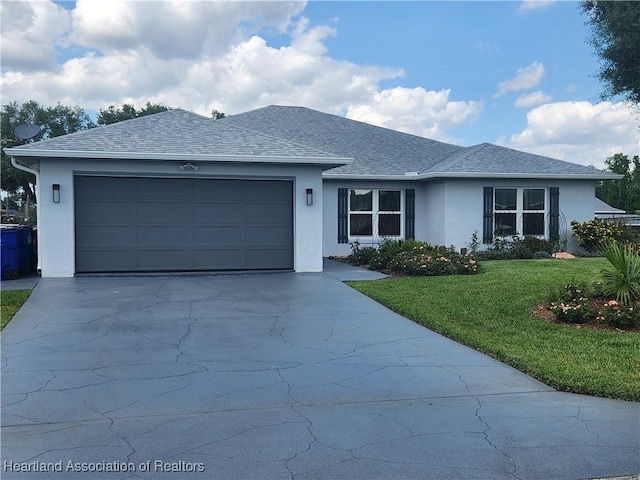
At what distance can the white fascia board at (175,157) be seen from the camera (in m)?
12.3

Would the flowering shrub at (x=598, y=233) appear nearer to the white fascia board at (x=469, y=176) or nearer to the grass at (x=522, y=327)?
the white fascia board at (x=469, y=176)

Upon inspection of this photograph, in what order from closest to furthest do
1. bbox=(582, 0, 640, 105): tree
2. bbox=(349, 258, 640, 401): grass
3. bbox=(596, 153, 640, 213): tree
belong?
bbox=(349, 258, 640, 401): grass → bbox=(582, 0, 640, 105): tree → bbox=(596, 153, 640, 213): tree

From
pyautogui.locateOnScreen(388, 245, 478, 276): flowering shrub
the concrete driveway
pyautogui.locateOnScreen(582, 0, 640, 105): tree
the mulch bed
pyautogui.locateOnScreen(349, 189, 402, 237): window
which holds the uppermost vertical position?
pyautogui.locateOnScreen(582, 0, 640, 105): tree

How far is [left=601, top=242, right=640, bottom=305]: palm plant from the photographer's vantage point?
873 cm

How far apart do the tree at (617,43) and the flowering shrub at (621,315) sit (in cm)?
443

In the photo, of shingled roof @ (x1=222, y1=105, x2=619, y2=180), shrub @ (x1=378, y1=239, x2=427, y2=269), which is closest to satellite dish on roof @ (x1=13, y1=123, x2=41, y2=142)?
shingled roof @ (x1=222, y1=105, x2=619, y2=180)

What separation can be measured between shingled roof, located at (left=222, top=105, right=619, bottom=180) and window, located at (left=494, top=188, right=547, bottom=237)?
840 mm

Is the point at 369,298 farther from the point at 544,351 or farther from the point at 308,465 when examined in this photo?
the point at 308,465

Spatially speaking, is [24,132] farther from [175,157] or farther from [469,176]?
[469,176]

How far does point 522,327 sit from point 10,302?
8794 millimetres

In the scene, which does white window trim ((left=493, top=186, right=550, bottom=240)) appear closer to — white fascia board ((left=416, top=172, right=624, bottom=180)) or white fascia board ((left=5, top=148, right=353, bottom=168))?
white fascia board ((left=416, top=172, right=624, bottom=180))

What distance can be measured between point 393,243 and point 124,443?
1242 cm

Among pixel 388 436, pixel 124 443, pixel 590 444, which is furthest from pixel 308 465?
pixel 590 444

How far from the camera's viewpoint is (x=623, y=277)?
351 inches
